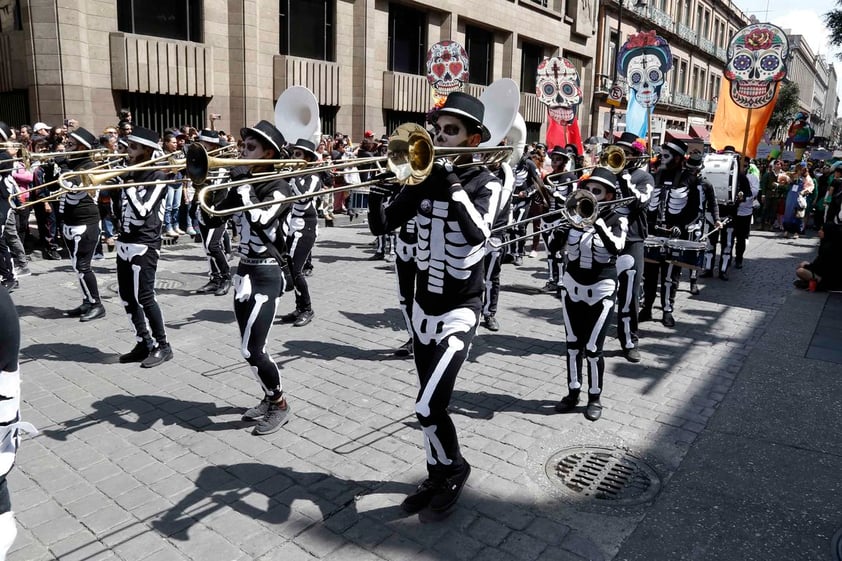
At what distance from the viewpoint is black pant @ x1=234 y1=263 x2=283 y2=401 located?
506cm

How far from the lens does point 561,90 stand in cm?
1545

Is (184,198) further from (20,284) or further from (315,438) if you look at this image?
(315,438)

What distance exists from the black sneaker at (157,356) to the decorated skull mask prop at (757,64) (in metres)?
12.2

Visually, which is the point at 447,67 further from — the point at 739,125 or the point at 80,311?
the point at 80,311

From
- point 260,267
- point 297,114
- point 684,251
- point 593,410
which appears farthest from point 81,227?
point 684,251

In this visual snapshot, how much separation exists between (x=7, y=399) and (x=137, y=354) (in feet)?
13.7

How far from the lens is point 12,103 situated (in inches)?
642

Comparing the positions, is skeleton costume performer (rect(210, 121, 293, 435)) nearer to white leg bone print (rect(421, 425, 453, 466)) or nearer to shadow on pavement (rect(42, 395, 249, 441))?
shadow on pavement (rect(42, 395, 249, 441))

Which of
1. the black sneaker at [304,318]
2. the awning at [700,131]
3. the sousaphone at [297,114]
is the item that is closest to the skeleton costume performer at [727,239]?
the black sneaker at [304,318]

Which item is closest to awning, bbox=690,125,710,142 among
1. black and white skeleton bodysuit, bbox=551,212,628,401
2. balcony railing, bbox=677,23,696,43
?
balcony railing, bbox=677,23,696,43

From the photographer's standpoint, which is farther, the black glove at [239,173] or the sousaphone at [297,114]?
the sousaphone at [297,114]

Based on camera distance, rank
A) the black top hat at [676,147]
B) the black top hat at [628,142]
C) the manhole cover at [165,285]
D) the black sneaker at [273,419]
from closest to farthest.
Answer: the black sneaker at [273,419] → the black top hat at [628,142] → the black top hat at [676,147] → the manhole cover at [165,285]

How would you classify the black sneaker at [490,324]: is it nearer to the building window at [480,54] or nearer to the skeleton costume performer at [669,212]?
the skeleton costume performer at [669,212]

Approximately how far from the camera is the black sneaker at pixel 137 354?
669 centimetres
